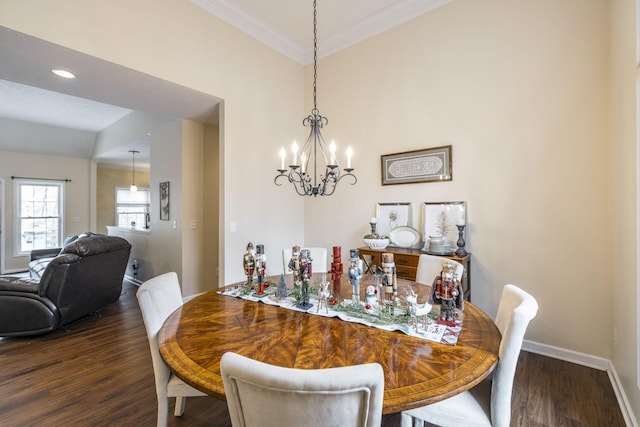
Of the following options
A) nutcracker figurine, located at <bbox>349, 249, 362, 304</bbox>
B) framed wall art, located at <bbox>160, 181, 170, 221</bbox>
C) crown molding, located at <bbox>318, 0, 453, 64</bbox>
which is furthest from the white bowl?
framed wall art, located at <bbox>160, 181, 170, 221</bbox>

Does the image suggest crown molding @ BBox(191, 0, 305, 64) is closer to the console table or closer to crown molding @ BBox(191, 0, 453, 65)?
crown molding @ BBox(191, 0, 453, 65)

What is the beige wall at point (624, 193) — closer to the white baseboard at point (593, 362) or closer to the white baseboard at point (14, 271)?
the white baseboard at point (593, 362)

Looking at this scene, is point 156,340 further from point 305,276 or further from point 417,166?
point 417,166

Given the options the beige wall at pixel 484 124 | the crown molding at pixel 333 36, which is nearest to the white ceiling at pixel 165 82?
the crown molding at pixel 333 36

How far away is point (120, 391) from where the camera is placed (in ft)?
6.66

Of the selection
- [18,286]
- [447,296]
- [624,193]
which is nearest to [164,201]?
[18,286]

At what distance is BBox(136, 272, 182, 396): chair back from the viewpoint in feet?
4.49

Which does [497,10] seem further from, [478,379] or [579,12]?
[478,379]

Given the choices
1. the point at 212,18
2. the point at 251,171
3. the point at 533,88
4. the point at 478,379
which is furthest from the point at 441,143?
the point at 212,18

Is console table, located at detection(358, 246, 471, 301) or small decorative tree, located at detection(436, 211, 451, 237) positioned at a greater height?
small decorative tree, located at detection(436, 211, 451, 237)

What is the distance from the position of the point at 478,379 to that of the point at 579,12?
2978 mm

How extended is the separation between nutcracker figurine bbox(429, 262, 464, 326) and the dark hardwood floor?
2.84ft

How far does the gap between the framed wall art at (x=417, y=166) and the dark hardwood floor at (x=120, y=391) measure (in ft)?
6.01

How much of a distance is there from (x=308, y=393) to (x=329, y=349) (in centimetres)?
46
